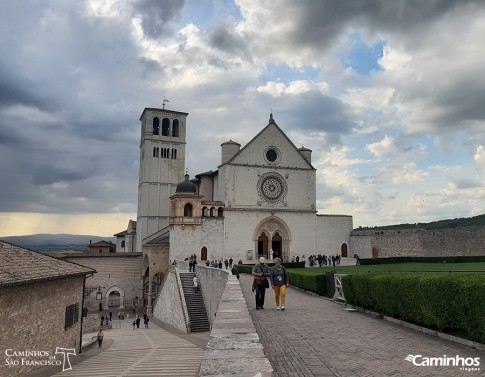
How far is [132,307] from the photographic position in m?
46.6

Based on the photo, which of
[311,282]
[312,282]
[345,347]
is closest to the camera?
[345,347]

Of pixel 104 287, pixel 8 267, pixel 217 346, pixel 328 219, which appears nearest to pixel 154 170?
pixel 104 287

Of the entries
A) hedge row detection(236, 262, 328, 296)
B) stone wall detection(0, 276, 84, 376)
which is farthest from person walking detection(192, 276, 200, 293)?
stone wall detection(0, 276, 84, 376)

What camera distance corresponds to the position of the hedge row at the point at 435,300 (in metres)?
7.99

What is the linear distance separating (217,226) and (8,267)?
30.0 meters

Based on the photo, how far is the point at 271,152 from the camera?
4697 cm

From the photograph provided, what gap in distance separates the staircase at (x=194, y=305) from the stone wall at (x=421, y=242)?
22364 mm

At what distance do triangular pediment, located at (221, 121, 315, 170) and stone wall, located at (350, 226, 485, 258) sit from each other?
35.2ft

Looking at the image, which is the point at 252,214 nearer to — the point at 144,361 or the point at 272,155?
the point at 272,155

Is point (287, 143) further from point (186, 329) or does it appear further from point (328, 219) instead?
point (186, 329)

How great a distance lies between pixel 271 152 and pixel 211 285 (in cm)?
2351

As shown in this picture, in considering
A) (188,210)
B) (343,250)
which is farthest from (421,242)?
(188,210)

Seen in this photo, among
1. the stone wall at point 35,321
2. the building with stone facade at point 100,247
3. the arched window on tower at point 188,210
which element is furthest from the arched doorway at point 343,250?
the building with stone facade at point 100,247

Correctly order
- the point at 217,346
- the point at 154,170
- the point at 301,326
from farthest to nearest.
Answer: the point at 154,170
the point at 301,326
the point at 217,346
